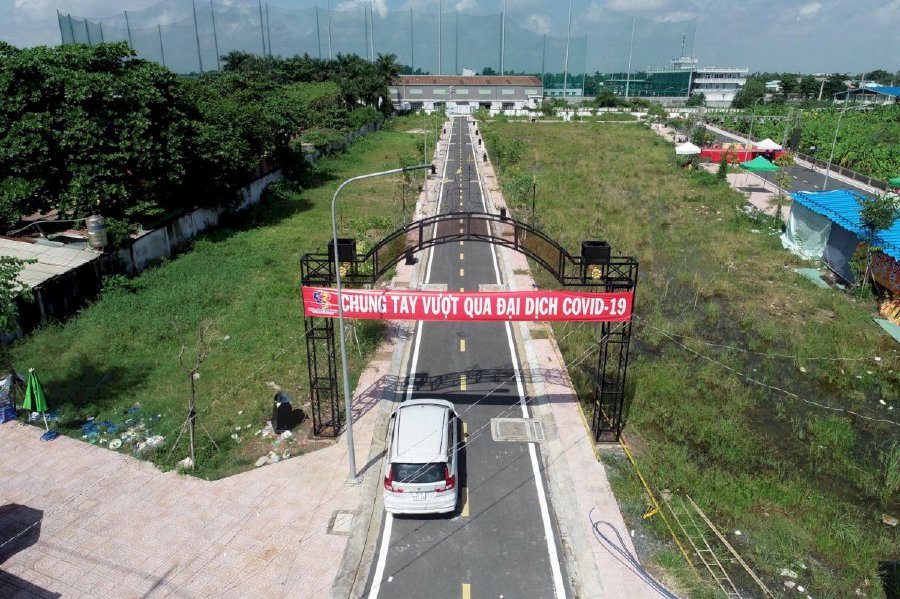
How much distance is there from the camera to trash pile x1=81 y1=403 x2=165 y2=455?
48.7ft

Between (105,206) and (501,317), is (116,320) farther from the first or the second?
(501,317)

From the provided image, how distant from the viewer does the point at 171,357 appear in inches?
749

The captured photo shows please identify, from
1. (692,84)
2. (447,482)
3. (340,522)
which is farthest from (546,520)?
(692,84)

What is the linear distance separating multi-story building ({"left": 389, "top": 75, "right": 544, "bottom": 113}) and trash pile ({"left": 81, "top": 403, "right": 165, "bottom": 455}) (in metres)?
113

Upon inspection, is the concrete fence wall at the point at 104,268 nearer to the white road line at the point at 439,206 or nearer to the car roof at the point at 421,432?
the white road line at the point at 439,206

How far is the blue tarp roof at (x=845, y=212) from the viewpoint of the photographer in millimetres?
23688

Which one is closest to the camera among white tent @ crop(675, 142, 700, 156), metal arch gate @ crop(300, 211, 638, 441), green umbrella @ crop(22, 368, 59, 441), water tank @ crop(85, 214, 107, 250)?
metal arch gate @ crop(300, 211, 638, 441)

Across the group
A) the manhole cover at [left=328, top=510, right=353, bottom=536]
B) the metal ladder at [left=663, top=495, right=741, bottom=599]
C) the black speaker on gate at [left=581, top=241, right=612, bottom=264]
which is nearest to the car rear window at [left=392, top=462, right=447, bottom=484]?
the manhole cover at [left=328, top=510, right=353, bottom=536]

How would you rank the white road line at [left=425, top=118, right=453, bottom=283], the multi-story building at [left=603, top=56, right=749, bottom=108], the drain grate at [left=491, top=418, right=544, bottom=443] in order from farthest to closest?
1. the multi-story building at [left=603, top=56, right=749, bottom=108]
2. the white road line at [left=425, top=118, right=453, bottom=283]
3. the drain grate at [left=491, top=418, right=544, bottom=443]

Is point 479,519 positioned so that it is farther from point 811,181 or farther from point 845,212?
point 811,181

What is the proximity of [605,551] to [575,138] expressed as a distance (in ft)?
222

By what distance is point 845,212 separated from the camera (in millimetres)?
28016

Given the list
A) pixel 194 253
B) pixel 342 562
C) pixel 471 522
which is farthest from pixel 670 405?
pixel 194 253

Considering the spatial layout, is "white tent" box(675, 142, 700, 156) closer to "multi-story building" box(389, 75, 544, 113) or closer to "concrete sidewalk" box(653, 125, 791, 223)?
"concrete sidewalk" box(653, 125, 791, 223)
